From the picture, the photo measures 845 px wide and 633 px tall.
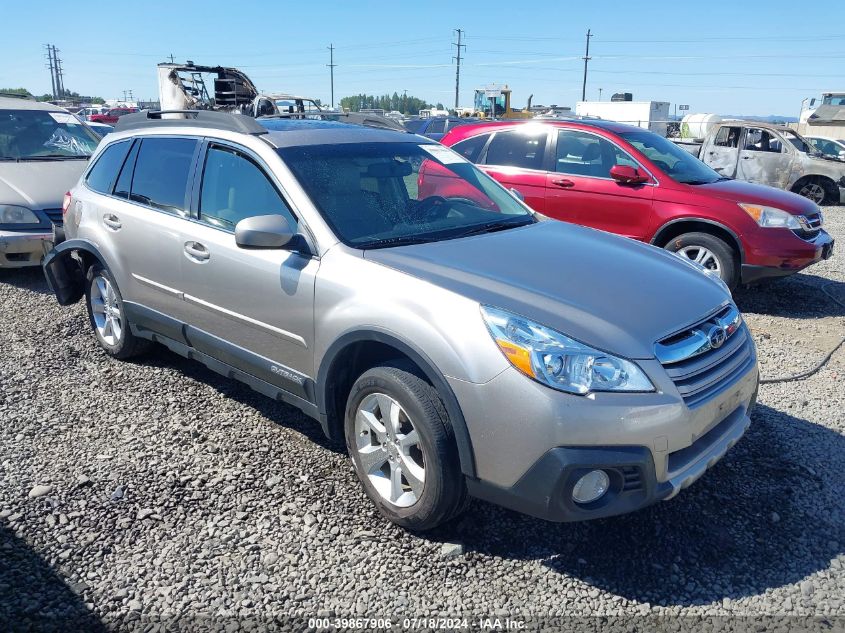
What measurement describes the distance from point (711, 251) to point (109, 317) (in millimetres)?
5497

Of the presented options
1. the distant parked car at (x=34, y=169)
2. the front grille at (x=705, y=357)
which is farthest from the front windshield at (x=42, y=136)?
the front grille at (x=705, y=357)

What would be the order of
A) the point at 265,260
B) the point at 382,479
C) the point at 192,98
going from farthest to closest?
the point at 192,98 → the point at 265,260 → the point at 382,479

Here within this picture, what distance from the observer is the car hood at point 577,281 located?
266 cm

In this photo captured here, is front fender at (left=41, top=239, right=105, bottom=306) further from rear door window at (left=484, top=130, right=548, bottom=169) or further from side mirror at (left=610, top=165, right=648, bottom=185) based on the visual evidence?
side mirror at (left=610, top=165, right=648, bottom=185)

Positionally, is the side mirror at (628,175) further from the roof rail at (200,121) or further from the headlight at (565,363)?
the headlight at (565,363)

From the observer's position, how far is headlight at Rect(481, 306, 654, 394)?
2.52 metres

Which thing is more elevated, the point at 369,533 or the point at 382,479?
the point at 382,479

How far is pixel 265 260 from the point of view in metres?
3.45

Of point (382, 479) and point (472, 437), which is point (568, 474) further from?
point (382, 479)

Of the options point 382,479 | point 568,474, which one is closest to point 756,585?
point 568,474

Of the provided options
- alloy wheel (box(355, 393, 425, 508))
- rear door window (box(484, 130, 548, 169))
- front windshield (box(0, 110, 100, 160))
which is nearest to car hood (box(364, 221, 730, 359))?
alloy wheel (box(355, 393, 425, 508))

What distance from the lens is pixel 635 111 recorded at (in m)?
38.6

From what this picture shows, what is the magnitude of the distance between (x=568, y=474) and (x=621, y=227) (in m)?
5.08

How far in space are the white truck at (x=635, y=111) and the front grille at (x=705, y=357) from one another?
117 feet
